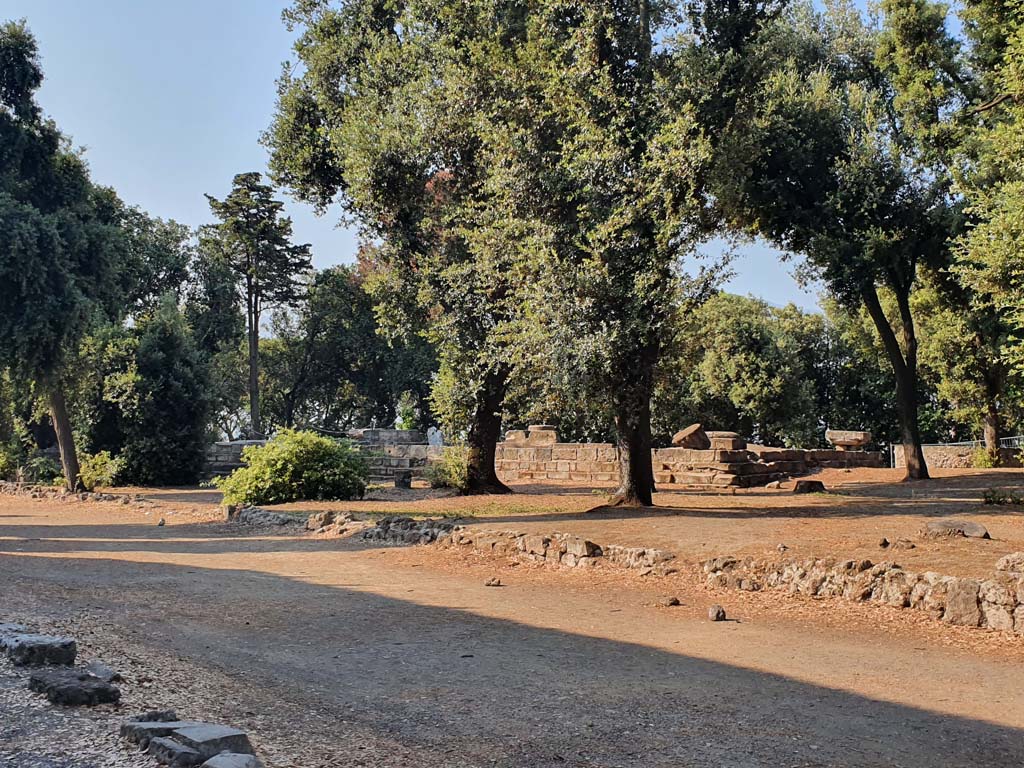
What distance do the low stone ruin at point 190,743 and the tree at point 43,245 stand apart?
18.7 metres

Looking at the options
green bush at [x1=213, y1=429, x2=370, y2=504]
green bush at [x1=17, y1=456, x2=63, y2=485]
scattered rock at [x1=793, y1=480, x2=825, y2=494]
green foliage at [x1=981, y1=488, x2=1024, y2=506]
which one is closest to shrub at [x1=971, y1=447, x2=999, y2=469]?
scattered rock at [x1=793, y1=480, x2=825, y2=494]

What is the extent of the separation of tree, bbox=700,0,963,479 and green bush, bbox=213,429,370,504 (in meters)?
10.1

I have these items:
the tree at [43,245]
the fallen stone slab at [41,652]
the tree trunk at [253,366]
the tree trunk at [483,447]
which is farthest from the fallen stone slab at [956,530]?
the tree trunk at [253,366]

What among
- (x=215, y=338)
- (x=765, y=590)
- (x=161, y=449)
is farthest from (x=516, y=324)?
(x=215, y=338)

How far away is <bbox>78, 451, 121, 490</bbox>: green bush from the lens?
2316 cm

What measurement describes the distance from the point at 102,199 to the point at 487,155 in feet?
55.8

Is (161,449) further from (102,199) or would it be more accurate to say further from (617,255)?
(617,255)

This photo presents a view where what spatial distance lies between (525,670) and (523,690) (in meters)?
0.55

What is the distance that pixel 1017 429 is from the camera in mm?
29984

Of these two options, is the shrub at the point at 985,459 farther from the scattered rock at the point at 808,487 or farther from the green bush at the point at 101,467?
the green bush at the point at 101,467

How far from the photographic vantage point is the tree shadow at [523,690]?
170 inches

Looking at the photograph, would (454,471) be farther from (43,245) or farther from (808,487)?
(43,245)

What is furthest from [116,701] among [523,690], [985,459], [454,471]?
[985,459]

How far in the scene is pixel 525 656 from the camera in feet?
20.9
